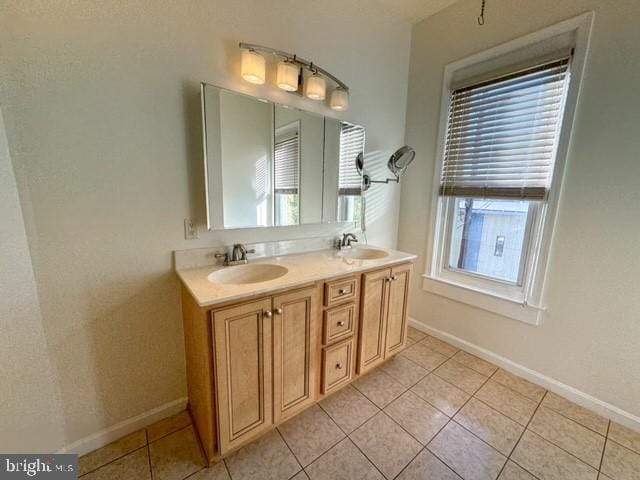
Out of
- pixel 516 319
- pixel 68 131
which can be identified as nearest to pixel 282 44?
pixel 68 131

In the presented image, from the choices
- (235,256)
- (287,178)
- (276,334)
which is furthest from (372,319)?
(287,178)

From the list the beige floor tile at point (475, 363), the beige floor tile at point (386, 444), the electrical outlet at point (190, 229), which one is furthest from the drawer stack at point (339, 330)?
the beige floor tile at point (475, 363)

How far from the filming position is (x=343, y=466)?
1.21 m

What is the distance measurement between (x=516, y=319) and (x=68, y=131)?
9.17ft

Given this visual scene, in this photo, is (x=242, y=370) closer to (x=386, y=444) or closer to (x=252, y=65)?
(x=386, y=444)

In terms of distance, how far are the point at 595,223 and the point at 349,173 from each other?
1556 millimetres

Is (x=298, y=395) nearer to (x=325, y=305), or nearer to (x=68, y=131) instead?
(x=325, y=305)

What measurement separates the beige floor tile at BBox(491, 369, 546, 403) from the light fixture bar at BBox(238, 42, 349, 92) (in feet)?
7.79

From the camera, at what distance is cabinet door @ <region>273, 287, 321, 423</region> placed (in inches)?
49.1

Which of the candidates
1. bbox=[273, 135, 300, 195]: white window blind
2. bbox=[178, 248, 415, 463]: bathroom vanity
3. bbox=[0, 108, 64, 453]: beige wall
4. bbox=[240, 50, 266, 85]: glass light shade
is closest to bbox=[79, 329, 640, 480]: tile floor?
bbox=[178, 248, 415, 463]: bathroom vanity

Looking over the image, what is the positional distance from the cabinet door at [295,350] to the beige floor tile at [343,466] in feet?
0.83

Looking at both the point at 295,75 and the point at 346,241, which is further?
the point at 346,241

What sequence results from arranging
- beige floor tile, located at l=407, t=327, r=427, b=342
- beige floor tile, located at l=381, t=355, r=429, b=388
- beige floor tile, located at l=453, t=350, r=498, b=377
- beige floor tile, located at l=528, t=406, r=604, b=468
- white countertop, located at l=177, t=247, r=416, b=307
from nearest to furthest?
white countertop, located at l=177, t=247, r=416, b=307 < beige floor tile, located at l=528, t=406, r=604, b=468 < beige floor tile, located at l=381, t=355, r=429, b=388 < beige floor tile, located at l=453, t=350, r=498, b=377 < beige floor tile, located at l=407, t=327, r=427, b=342

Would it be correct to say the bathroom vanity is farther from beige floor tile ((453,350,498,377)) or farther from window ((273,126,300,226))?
A: beige floor tile ((453,350,498,377))
